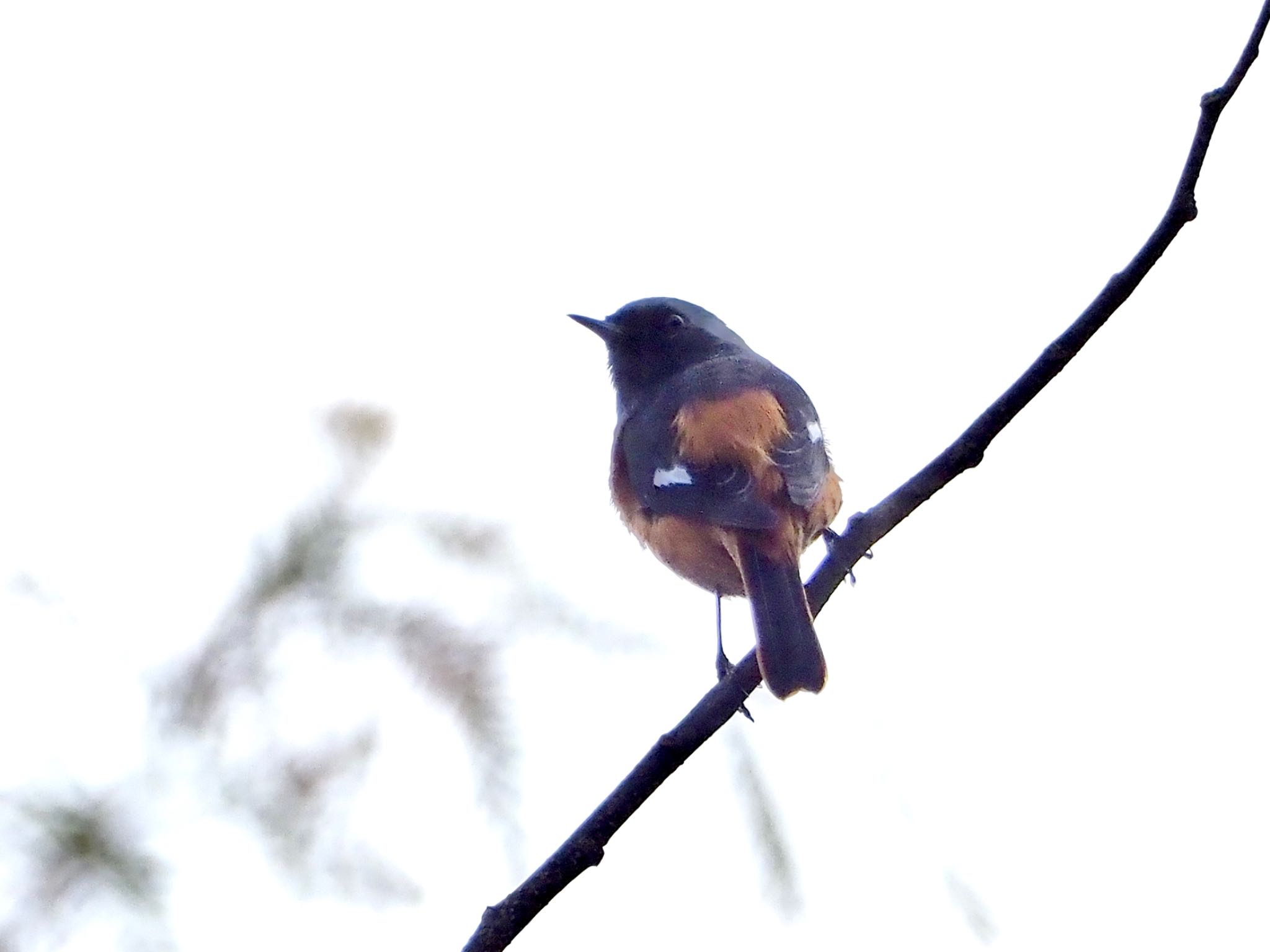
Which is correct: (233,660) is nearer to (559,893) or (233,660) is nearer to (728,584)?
(559,893)

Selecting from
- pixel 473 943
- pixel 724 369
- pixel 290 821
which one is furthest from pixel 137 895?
pixel 724 369

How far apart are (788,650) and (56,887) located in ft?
6.75

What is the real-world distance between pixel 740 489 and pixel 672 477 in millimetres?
323

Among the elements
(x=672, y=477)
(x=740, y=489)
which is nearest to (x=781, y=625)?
(x=740, y=489)

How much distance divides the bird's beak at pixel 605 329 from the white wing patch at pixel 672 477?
1421 mm

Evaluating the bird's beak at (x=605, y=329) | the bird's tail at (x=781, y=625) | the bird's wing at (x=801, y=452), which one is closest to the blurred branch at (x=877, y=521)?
the bird's tail at (x=781, y=625)

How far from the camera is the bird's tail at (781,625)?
3096 millimetres

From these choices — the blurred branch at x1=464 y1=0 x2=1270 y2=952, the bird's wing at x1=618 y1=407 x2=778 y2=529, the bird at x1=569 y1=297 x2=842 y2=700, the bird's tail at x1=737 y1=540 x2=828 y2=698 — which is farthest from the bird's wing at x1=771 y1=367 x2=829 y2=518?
the blurred branch at x1=464 y1=0 x2=1270 y2=952

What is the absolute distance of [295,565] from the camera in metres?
1.63

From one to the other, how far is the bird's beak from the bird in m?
0.43

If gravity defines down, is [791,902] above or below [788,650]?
below

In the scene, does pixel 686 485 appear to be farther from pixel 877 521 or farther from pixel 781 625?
pixel 877 521

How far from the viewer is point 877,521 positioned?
9.25 feet

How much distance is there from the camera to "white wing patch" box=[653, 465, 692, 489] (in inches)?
163
